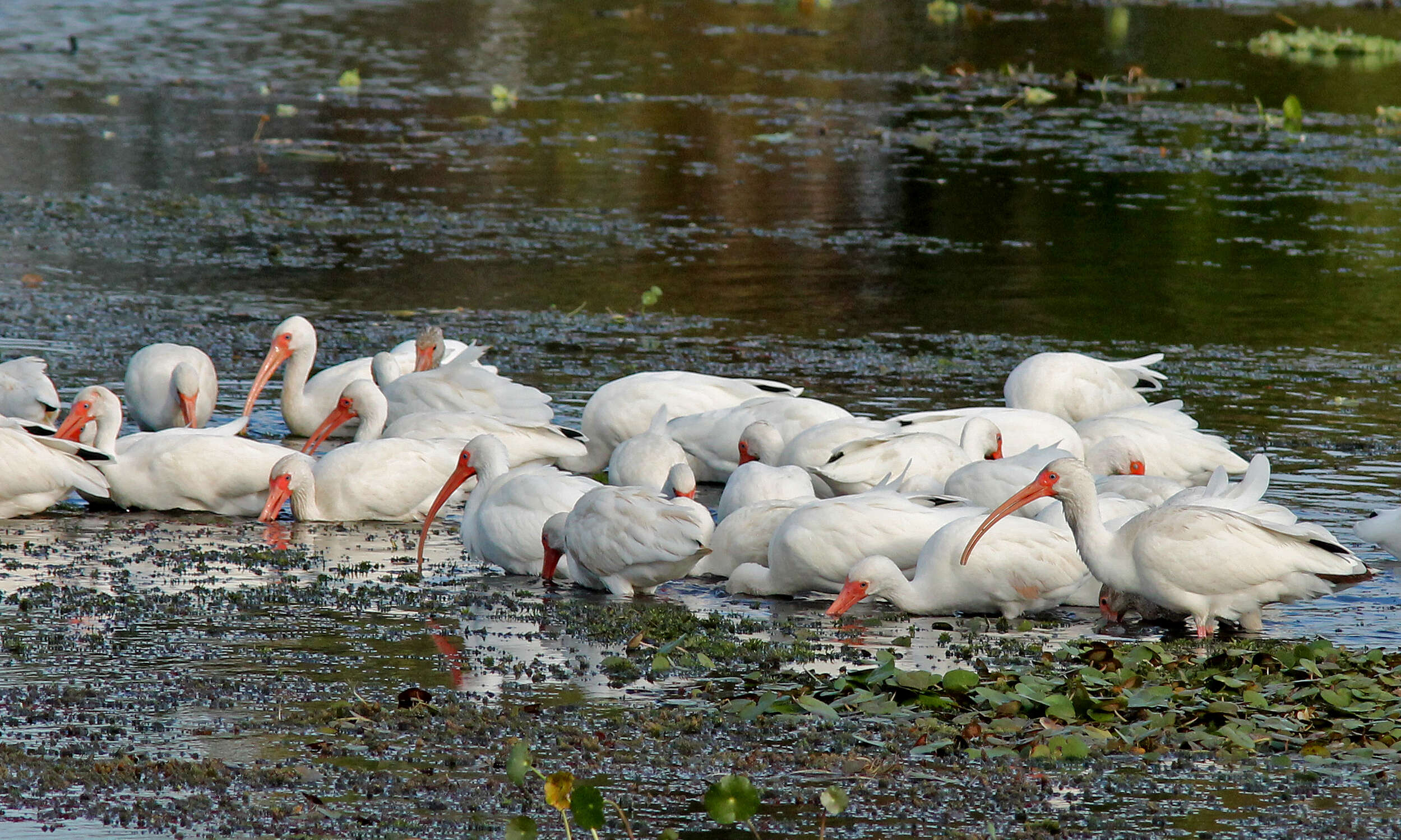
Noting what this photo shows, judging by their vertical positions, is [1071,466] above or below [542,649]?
above

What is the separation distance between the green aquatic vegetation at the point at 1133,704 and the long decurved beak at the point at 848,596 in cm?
82

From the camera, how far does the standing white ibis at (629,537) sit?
7871 mm

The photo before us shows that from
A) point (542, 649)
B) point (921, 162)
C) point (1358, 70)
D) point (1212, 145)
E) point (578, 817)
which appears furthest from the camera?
point (1358, 70)

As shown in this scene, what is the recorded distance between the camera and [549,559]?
833 cm

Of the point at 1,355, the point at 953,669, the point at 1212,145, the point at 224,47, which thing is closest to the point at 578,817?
the point at 953,669

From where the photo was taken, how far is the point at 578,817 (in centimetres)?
464

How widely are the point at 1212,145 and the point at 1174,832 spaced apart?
67.7 feet

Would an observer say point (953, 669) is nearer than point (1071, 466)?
Yes

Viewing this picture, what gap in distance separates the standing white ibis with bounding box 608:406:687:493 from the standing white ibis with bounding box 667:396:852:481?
0.66 meters

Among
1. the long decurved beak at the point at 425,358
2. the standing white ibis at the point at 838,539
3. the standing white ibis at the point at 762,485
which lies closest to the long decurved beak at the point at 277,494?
the standing white ibis at the point at 762,485

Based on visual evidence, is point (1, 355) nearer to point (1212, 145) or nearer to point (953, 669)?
point (953, 669)

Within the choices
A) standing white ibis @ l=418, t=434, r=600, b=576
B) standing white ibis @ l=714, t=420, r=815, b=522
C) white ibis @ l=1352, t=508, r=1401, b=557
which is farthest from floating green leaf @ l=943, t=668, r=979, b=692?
white ibis @ l=1352, t=508, r=1401, b=557

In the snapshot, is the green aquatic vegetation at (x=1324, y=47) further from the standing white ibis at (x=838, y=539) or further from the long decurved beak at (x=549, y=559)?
the long decurved beak at (x=549, y=559)

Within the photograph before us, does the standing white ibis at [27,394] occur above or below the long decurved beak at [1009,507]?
below
